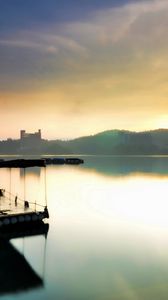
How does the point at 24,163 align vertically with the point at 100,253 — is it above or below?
above

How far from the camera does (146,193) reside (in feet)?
316

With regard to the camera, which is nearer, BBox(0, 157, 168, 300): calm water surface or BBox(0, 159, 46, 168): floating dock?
BBox(0, 157, 168, 300): calm water surface

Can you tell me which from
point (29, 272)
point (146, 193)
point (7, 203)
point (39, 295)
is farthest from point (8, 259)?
point (146, 193)

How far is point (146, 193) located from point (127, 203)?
19849mm

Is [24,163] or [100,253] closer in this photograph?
[100,253]

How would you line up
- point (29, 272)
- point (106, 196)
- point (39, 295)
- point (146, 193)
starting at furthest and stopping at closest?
point (146, 193)
point (106, 196)
point (29, 272)
point (39, 295)

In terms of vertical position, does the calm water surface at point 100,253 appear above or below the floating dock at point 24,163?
below

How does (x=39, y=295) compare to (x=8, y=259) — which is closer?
(x=39, y=295)

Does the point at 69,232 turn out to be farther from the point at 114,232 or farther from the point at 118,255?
the point at 118,255

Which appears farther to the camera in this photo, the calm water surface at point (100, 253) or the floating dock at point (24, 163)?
the floating dock at point (24, 163)

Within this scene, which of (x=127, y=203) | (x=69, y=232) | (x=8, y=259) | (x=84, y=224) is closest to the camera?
(x=8, y=259)

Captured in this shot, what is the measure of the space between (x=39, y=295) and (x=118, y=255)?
12.8m

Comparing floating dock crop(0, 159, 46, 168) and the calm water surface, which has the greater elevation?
floating dock crop(0, 159, 46, 168)

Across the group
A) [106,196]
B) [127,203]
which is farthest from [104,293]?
[106,196]
